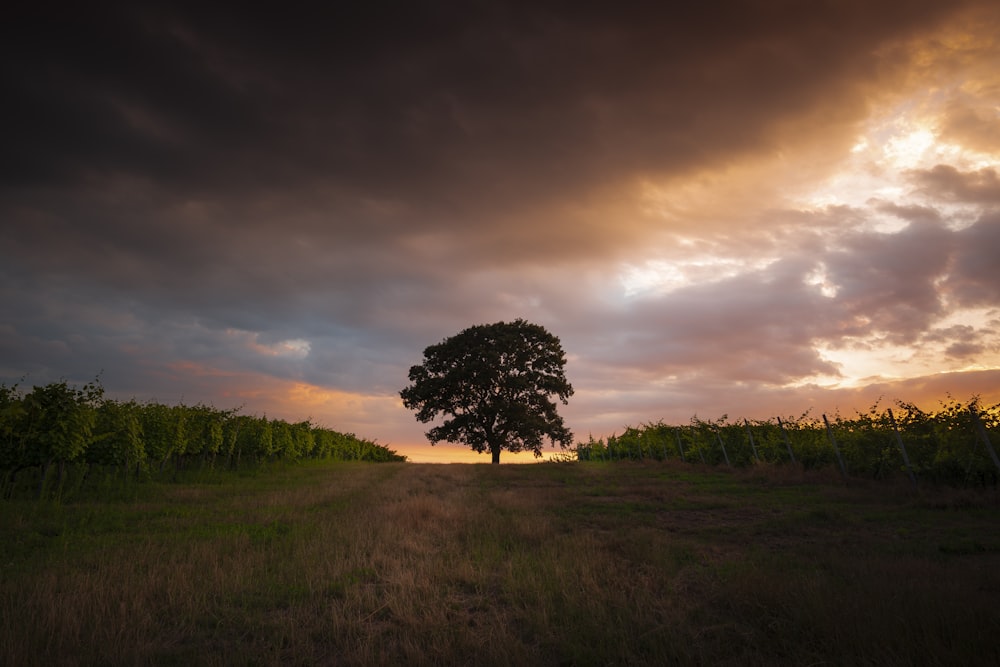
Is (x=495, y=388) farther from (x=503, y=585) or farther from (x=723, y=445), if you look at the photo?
(x=503, y=585)

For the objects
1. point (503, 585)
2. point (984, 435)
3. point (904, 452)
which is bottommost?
point (503, 585)

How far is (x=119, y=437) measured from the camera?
1711 cm

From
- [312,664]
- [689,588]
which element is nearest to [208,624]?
[312,664]

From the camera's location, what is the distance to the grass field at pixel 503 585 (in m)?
4.49

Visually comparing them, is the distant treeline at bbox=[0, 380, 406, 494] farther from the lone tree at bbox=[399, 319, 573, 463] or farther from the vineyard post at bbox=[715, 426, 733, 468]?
the vineyard post at bbox=[715, 426, 733, 468]

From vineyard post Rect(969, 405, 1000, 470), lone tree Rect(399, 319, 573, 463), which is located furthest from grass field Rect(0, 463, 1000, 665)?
lone tree Rect(399, 319, 573, 463)

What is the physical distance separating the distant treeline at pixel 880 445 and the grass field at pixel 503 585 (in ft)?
6.89

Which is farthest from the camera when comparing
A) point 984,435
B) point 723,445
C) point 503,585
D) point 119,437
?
point 723,445

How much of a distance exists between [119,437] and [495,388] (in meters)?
26.7

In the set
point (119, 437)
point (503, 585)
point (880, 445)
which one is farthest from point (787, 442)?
point (119, 437)

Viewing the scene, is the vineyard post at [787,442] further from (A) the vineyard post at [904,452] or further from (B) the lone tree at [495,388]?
(B) the lone tree at [495,388]

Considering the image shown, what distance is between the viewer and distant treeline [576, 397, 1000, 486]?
13.6 meters

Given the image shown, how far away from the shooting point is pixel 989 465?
13.1 meters

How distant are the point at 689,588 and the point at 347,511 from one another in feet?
30.5
